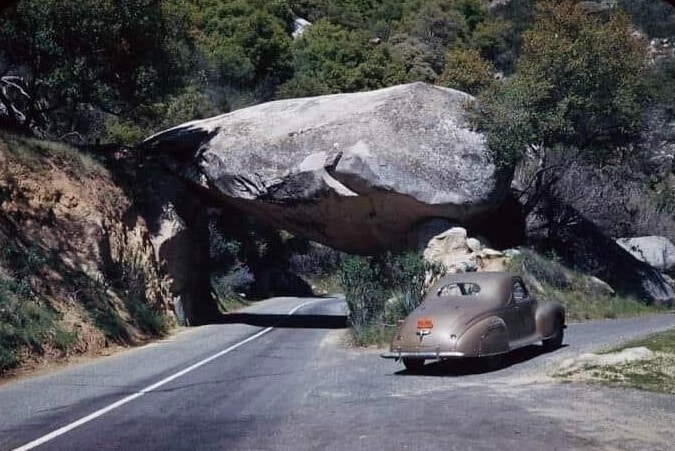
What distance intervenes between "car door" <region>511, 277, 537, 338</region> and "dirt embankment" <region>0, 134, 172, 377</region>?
932 cm

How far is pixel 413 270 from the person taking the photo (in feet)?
71.7

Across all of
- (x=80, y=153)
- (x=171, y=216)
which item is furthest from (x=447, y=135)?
(x=80, y=153)

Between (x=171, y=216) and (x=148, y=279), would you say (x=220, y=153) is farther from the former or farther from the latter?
(x=148, y=279)

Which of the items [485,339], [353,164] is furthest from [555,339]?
[353,164]

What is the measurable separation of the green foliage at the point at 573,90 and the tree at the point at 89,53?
33.5ft

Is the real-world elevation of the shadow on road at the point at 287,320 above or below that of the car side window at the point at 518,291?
below

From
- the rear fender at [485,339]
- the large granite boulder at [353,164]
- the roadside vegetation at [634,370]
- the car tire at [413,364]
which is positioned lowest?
the roadside vegetation at [634,370]

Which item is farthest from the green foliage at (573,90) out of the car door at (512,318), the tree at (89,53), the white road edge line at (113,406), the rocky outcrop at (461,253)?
the white road edge line at (113,406)

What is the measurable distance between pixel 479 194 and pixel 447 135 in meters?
2.01

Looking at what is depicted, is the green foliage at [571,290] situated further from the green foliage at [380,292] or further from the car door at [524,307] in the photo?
the car door at [524,307]

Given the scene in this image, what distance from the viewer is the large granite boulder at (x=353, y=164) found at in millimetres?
24750

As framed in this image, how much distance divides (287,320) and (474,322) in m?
16.7

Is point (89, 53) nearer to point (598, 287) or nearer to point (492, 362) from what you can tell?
point (492, 362)

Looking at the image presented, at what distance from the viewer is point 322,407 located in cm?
1119
